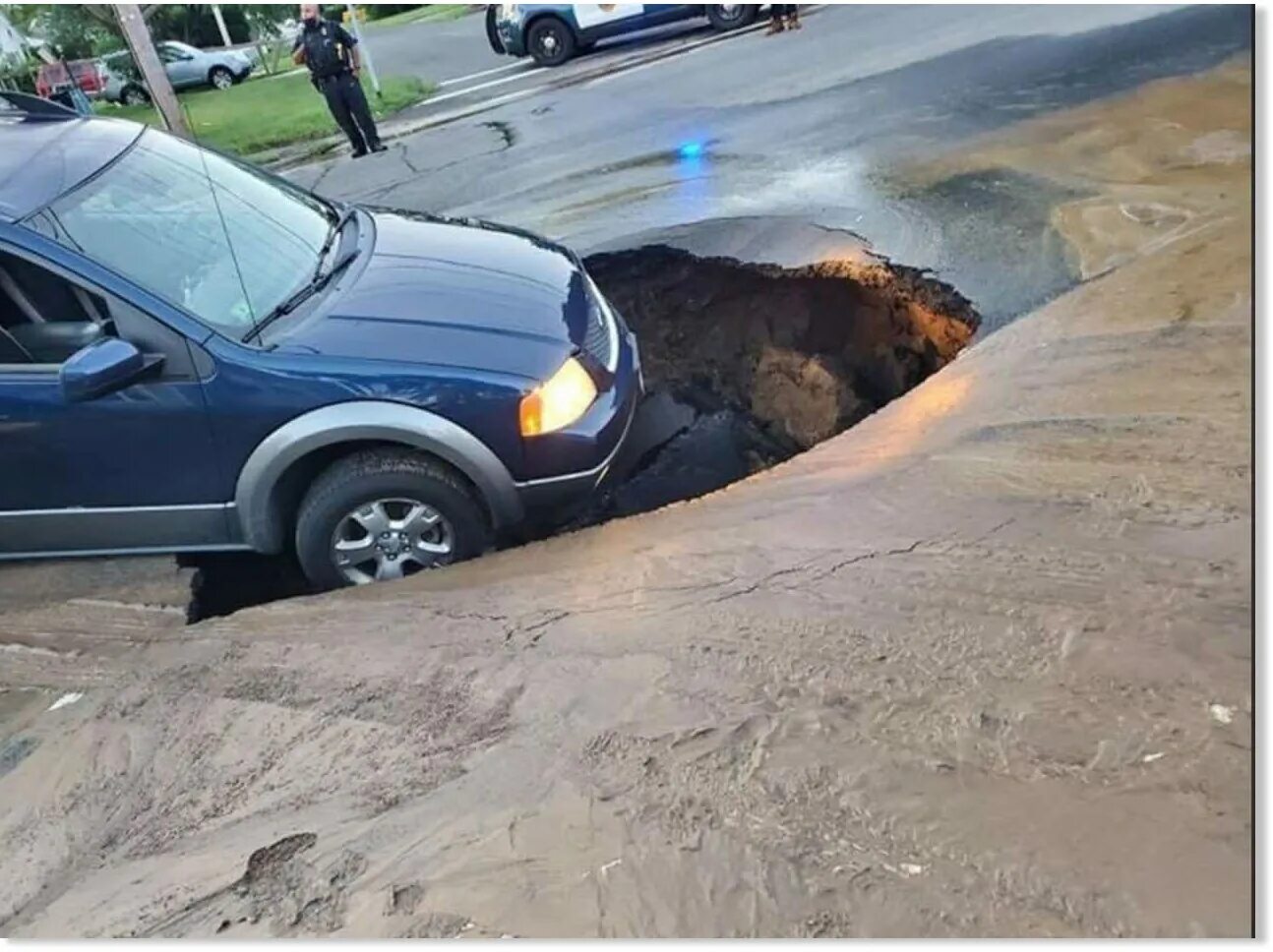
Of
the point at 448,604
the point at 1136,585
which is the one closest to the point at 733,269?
the point at 448,604

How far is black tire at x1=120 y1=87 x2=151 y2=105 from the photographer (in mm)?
19406

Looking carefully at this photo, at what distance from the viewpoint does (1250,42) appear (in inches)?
333

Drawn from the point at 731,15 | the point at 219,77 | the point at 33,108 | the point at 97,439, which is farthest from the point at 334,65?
the point at 219,77

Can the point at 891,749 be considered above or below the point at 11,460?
below

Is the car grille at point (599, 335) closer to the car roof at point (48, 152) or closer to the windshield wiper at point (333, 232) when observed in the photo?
the windshield wiper at point (333, 232)

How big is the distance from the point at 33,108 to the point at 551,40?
1126 cm

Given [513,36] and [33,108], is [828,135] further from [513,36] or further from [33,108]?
[513,36]

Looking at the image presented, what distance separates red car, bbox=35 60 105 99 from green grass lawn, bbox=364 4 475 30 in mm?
6161

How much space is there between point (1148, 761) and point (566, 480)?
7.57 feet

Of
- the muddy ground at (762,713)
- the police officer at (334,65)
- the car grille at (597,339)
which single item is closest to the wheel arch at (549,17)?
the police officer at (334,65)

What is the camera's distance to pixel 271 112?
15320 millimetres

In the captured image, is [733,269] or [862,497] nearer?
[862,497]

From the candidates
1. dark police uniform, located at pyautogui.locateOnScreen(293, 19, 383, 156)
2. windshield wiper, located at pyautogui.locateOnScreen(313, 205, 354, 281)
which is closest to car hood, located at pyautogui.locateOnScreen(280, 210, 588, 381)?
windshield wiper, located at pyautogui.locateOnScreen(313, 205, 354, 281)

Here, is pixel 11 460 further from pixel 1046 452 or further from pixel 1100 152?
pixel 1100 152
